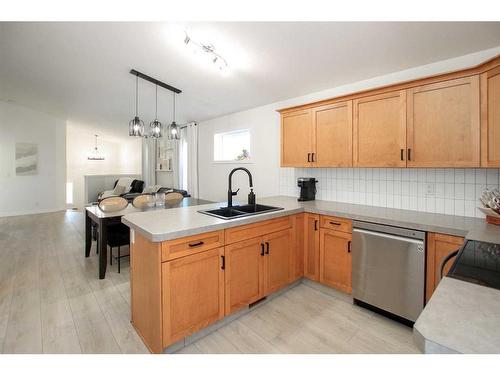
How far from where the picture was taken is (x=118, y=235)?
10.1ft

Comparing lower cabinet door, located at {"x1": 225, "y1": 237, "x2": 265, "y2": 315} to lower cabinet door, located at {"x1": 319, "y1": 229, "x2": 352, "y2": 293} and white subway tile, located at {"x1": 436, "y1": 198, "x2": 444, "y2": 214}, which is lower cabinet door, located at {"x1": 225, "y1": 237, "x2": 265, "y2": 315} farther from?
white subway tile, located at {"x1": 436, "y1": 198, "x2": 444, "y2": 214}

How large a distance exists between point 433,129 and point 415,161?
28cm

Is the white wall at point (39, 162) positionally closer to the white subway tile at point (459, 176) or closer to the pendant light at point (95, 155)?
the pendant light at point (95, 155)

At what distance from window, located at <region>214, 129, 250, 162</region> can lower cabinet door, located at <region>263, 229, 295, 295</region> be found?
1.90 metres

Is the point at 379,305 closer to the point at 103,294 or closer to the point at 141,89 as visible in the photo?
the point at 103,294

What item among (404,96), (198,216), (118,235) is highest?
(404,96)

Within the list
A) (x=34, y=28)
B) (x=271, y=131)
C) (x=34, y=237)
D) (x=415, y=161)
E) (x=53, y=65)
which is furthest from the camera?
(x=34, y=237)

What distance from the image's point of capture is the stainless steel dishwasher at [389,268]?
1840 mm

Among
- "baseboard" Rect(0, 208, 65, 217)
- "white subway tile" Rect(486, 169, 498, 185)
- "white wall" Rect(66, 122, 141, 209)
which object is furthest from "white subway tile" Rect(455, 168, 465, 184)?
"baseboard" Rect(0, 208, 65, 217)

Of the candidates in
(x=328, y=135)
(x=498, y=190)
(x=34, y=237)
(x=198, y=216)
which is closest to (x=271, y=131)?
(x=328, y=135)

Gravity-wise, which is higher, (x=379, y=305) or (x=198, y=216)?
(x=198, y=216)

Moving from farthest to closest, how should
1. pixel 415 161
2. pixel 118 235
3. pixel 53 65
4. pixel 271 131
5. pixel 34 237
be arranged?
1. pixel 34 237
2. pixel 271 131
3. pixel 53 65
4. pixel 118 235
5. pixel 415 161

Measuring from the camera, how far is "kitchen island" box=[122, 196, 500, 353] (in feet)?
5.17

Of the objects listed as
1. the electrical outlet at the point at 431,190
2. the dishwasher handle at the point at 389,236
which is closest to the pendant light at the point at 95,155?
Answer: the dishwasher handle at the point at 389,236
